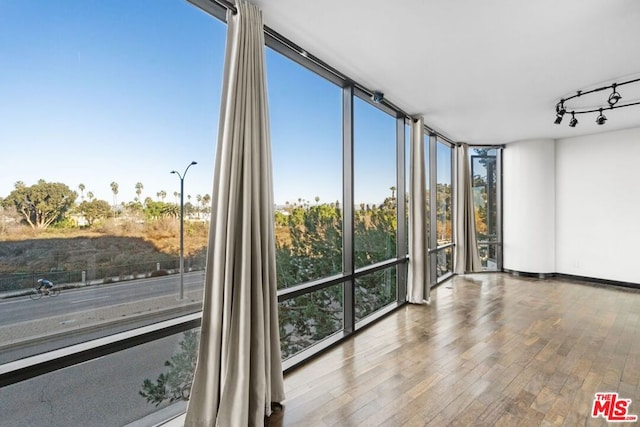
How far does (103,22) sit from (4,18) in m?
0.39

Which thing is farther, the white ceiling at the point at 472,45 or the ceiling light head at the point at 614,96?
the ceiling light head at the point at 614,96

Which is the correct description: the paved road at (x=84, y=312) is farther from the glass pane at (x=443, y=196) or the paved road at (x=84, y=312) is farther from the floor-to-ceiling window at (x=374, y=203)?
the glass pane at (x=443, y=196)

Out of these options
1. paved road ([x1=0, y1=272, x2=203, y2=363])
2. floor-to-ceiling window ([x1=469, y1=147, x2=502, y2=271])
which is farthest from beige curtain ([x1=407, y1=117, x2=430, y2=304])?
paved road ([x1=0, y1=272, x2=203, y2=363])

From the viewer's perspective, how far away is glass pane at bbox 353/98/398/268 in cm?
378

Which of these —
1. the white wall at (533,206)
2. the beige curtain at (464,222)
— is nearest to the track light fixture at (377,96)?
the beige curtain at (464,222)

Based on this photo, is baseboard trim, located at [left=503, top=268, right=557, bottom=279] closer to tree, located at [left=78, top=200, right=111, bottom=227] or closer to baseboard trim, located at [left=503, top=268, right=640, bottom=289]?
baseboard trim, located at [left=503, top=268, right=640, bottom=289]

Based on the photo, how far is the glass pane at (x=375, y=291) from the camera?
3.79 metres

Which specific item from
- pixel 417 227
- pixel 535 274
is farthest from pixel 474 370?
pixel 535 274

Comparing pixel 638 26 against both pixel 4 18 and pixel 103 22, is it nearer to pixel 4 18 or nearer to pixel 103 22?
pixel 103 22

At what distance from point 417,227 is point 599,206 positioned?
4.09 m

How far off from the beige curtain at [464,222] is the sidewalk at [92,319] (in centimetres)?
582

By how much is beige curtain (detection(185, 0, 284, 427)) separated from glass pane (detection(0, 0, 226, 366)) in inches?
9.1

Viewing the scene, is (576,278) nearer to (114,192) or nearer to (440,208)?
(440,208)

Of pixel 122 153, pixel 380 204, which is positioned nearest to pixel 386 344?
pixel 380 204
